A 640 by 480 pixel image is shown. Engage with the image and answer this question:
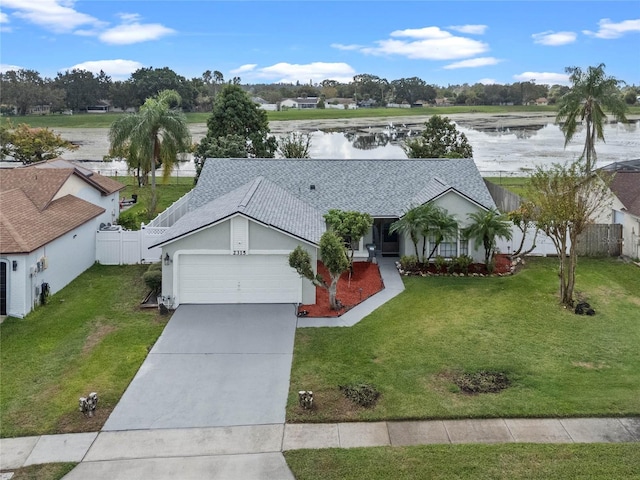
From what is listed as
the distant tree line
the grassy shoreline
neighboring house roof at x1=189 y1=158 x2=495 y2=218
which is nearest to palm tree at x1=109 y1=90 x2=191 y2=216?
neighboring house roof at x1=189 y1=158 x2=495 y2=218

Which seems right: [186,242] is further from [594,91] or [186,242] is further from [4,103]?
[4,103]

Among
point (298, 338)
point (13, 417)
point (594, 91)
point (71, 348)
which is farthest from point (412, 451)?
point (594, 91)

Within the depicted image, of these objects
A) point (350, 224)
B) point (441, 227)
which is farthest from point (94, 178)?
point (441, 227)

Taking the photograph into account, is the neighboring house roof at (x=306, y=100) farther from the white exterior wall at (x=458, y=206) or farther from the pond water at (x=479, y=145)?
the white exterior wall at (x=458, y=206)

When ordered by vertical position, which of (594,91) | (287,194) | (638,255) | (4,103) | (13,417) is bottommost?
(13,417)

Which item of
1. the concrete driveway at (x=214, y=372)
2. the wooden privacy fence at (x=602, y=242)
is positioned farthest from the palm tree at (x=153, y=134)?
the wooden privacy fence at (x=602, y=242)

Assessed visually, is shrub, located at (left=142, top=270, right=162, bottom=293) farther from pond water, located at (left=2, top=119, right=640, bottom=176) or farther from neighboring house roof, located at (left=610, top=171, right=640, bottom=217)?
pond water, located at (left=2, top=119, right=640, bottom=176)
